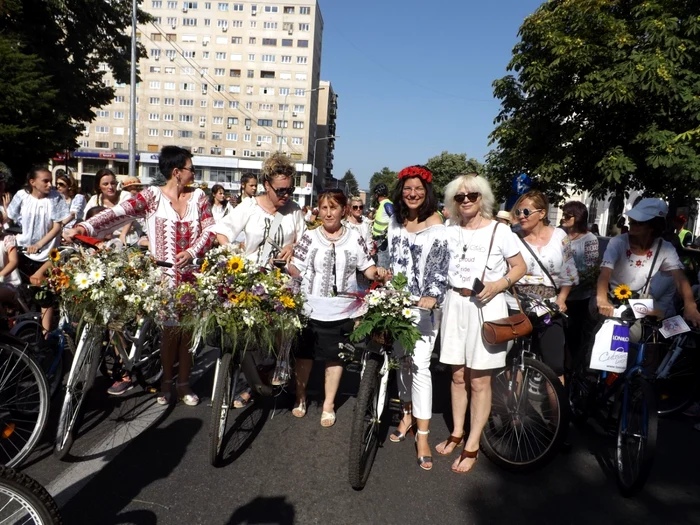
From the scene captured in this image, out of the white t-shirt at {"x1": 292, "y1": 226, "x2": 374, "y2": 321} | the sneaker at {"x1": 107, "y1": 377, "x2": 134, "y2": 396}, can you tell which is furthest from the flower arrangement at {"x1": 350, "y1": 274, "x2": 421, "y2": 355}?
the sneaker at {"x1": 107, "y1": 377, "x2": 134, "y2": 396}

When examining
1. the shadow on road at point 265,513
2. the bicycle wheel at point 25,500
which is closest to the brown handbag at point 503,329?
the shadow on road at point 265,513

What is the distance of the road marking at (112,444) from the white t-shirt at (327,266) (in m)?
1.58

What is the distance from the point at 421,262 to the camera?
3.95 meters

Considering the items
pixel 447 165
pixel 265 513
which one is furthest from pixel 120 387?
pixel 447 165

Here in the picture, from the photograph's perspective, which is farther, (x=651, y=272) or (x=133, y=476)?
(x=651, y=272)

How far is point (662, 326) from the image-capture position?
13.8 ft

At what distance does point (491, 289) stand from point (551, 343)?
128 centimetres

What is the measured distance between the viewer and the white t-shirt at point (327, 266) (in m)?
4.33

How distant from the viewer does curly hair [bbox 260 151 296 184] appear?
4.64 m

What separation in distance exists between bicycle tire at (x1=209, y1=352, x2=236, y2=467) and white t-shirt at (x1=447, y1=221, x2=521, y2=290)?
1648 millimetres

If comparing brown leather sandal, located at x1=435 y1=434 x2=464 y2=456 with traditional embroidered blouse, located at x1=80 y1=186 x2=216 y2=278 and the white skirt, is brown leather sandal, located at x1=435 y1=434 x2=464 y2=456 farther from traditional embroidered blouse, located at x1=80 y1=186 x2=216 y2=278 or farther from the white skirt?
traditional embroidered blouse, located at x1=80 y1=186 x2=216 y2=278

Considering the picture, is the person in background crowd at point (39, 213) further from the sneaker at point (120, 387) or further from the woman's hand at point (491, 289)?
the woman's hand at point (491, 289)

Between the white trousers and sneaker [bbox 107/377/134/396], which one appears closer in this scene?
the white trousers

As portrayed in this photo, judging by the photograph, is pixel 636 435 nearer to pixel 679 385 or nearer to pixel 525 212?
pixel 525 212
